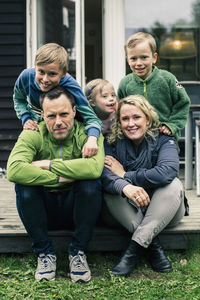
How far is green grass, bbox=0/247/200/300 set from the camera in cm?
203

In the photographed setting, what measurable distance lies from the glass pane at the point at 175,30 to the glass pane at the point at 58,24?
34.5 inches

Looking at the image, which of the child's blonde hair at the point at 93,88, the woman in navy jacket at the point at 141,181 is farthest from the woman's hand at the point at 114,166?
the child's blonde hair at the point at 93,88

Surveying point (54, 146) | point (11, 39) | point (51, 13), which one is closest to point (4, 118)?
point (11, 39)

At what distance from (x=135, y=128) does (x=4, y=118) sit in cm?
305

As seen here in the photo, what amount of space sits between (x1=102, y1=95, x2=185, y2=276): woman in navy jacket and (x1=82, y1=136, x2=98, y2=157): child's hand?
0.62ft

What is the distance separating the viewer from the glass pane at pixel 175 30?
18.3 feet

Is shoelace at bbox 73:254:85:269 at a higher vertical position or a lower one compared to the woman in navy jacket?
lower

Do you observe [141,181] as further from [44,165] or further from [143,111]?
[44,165]

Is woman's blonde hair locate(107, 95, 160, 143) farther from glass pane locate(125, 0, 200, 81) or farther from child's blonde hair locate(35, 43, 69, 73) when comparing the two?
glass pane locate(125, 0, 200, 81)

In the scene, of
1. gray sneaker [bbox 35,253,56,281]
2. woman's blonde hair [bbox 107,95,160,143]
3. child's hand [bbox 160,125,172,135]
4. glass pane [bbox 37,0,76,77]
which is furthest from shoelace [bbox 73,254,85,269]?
glass pane [bbox 37,0,76,77]

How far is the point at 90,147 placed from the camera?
2225 mm

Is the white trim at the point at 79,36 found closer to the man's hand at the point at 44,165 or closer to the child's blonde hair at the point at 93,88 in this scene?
the child's blonde hair at the point at 93,88

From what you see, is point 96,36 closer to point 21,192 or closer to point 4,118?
point 4,118

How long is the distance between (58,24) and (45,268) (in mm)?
4200
